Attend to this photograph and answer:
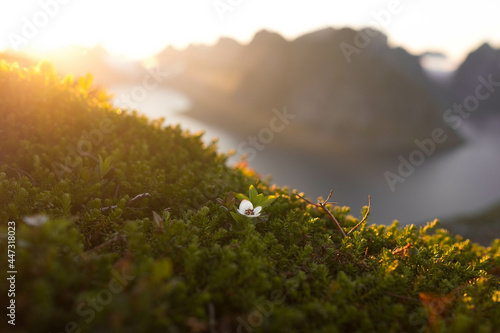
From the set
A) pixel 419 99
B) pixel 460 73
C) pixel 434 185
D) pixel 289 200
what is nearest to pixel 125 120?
pixel 289 200

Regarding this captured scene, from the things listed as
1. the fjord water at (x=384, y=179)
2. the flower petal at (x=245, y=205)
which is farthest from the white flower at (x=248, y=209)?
the fjord water at (x=384, y=179)

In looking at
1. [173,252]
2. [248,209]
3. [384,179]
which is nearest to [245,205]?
[248,209]

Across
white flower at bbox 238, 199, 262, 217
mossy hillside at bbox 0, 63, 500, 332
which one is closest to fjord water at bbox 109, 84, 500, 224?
mossy hillside at bbox 0, 63, 500, 332

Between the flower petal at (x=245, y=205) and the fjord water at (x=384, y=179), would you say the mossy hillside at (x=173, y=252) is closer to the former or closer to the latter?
the flower petal at (x=245, y=205)

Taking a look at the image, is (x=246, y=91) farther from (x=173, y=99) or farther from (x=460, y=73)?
(x=460, y=73)

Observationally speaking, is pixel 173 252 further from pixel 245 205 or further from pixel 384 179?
pixel 384 179
